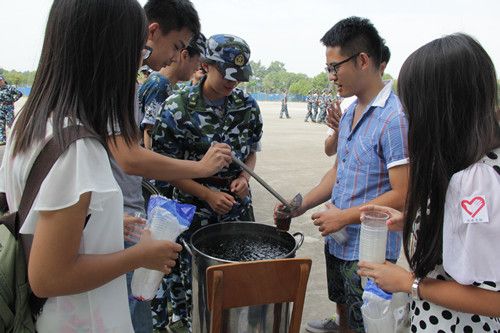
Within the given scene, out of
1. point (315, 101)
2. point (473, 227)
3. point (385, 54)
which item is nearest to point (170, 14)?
point (385, 54)

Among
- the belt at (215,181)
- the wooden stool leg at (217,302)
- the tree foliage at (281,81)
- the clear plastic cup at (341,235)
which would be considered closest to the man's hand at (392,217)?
the clear plastic cup at (341,235)

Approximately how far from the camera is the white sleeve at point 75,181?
3.03 feet

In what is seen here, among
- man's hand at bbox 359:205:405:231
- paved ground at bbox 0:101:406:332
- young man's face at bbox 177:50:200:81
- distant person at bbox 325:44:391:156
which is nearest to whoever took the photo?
man's hand at bbox 359:205:405:231

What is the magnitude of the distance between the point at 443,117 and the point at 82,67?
103 centimetres

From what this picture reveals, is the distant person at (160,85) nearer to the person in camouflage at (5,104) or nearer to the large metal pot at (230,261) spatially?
the large metal pot at (230,261)

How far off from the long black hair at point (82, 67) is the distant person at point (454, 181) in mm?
864

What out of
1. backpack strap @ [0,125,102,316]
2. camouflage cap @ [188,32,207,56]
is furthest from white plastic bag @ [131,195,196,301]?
camouflage cap @ [188,32,207,56]

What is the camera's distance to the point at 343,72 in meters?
2.19

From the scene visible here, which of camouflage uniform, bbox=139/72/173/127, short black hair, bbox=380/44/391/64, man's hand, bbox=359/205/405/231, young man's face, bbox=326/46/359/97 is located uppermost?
short black hair, bbox=380/44/391/64

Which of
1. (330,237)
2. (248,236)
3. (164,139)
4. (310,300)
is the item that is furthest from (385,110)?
(310,300)

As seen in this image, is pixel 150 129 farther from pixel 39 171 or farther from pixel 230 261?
pixel 39 171

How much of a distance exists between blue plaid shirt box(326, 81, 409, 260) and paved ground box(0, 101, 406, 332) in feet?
4.02

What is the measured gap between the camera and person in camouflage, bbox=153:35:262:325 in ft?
6.91

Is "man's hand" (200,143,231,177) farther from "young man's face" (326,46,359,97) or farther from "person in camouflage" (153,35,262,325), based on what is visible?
"young man's face" (326,46,359,97)
